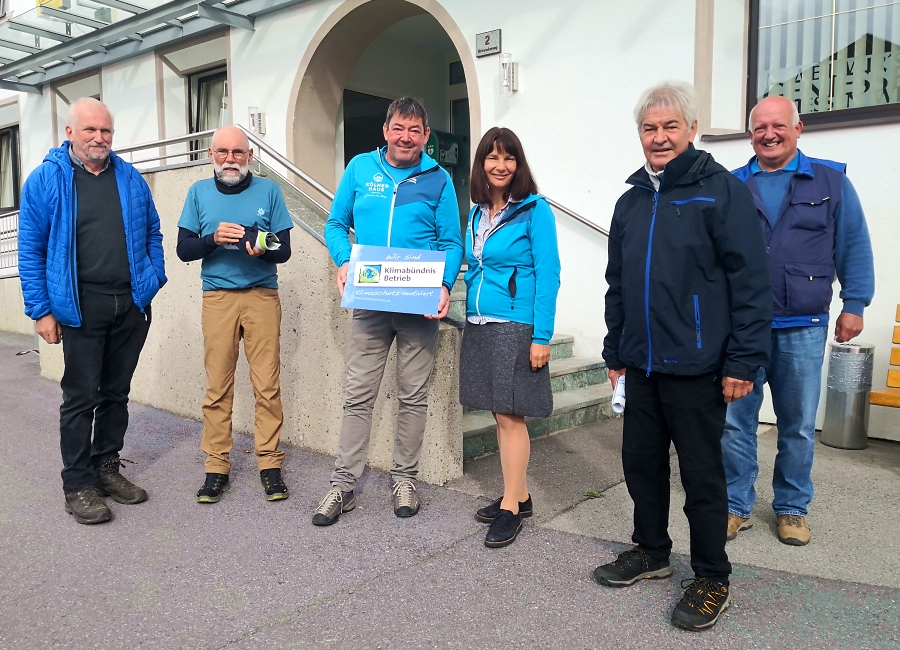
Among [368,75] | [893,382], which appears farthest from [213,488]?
[368,75]

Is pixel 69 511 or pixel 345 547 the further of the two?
pixel 69 511

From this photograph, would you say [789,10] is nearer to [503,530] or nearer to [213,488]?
[503,530]

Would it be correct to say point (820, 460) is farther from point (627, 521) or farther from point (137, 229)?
point (137, 229)

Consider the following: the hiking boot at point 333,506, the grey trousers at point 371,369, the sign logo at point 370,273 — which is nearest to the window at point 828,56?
the grey trousers at point 371,369

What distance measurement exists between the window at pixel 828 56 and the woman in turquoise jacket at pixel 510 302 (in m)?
3.39

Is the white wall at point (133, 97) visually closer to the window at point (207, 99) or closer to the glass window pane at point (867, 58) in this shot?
the window at point (207, 99)

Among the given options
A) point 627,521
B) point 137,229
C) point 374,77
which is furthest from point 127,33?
point 627,521

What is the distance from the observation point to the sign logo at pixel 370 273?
142 inches

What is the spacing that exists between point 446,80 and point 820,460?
793cm

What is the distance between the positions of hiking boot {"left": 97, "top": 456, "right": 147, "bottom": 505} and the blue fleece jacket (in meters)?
1.74

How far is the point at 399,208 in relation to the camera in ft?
12.1

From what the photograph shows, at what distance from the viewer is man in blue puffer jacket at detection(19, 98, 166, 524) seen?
3729mm

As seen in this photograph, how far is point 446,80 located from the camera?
10.9m

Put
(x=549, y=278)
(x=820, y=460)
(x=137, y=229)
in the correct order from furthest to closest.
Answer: (x=820, y=460), (x=137, y=229), (x=549, y=278)
